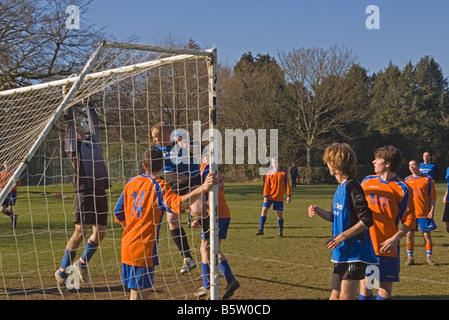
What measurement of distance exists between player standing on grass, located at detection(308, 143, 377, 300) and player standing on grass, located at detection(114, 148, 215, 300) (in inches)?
44.2

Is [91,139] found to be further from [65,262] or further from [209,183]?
[209,183]

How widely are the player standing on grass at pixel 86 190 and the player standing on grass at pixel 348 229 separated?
10.2 feet

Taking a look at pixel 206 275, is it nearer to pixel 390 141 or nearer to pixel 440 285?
pixel 440 285

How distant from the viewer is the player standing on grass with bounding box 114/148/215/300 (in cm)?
407

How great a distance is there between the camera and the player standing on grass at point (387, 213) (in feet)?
14.0

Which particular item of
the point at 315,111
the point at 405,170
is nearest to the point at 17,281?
the point at 315,111

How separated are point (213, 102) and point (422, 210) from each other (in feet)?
17.4

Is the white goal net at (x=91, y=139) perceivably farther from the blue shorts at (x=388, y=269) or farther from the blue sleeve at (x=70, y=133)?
the blue shorts at (x=388, y=269)

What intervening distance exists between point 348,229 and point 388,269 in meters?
0.79

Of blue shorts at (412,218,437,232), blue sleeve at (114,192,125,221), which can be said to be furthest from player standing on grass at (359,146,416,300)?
blue shorts at (412,218,437,232)

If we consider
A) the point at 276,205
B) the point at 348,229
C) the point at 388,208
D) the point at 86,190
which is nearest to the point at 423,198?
the point at 276,205

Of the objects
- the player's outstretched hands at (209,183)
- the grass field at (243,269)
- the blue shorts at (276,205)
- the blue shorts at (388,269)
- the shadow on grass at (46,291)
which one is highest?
the player's outstretched hands at (209,183)

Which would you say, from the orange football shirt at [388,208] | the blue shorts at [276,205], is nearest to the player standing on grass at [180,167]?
A: the orange football shirt at [388,208]
